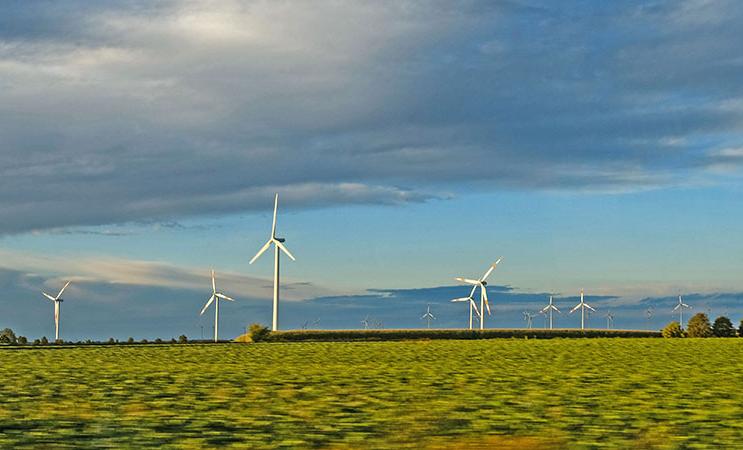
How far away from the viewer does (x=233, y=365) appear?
5306 centimetres

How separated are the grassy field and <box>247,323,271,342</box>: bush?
52037mm

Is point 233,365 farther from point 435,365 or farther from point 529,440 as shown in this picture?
point 529,440

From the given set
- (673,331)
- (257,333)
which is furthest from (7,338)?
(673,331)

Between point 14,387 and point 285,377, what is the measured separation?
11.3m

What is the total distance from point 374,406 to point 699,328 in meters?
99.4

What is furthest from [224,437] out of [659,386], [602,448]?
[659,386]

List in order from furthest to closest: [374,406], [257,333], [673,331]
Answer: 1. [673,331]
2. [257,333]
3. [374,406]

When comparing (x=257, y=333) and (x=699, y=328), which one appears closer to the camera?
(x=257, y=333)

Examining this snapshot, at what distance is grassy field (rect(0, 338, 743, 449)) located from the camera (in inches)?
852

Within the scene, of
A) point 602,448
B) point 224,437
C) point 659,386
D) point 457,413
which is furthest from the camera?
point 659,386

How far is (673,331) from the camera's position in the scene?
118250 mm

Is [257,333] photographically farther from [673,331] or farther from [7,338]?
[673,331]

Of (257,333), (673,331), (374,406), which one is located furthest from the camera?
(673,331)

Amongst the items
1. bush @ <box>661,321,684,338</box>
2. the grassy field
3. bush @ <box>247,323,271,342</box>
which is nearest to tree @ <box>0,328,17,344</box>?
bush @ <box>247,323,271,342</box>
